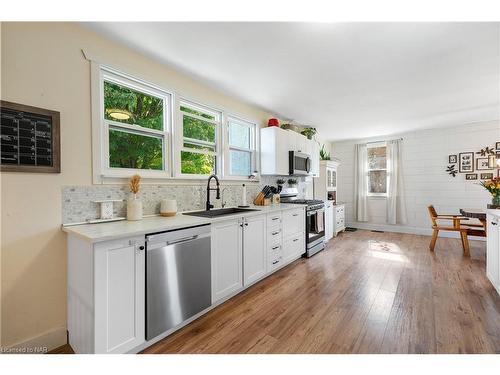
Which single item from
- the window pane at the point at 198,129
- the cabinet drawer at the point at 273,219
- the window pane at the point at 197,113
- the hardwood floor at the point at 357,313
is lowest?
the hardwood floor at the point at 357,313

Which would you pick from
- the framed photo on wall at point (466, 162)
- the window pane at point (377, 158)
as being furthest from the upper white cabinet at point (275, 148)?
the framed photo on wall at point (466, 162)

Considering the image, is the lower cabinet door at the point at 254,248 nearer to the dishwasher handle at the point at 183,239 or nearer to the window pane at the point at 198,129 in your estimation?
the dishwasher handle at the point at 183,239

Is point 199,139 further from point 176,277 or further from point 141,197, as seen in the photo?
point 176,277

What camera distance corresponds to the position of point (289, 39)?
1956mm

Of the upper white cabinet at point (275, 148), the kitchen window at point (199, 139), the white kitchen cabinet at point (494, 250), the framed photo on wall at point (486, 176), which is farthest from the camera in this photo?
the framed photo on wall at point (486, 176)

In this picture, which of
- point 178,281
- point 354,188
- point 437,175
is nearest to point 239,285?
point 178,281

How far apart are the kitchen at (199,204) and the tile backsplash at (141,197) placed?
0.01m

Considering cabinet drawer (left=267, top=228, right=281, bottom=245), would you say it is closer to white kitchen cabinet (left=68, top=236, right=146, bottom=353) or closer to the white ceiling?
white kitchen cabinet (left=68, top=236, right=146, bottom=353)

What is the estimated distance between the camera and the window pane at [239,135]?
11.1 ft

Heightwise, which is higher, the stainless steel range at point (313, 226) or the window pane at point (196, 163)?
the window pane at point (196, 163)

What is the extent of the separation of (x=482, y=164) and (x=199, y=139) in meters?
5.89

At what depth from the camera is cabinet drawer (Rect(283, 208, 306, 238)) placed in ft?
10.4
